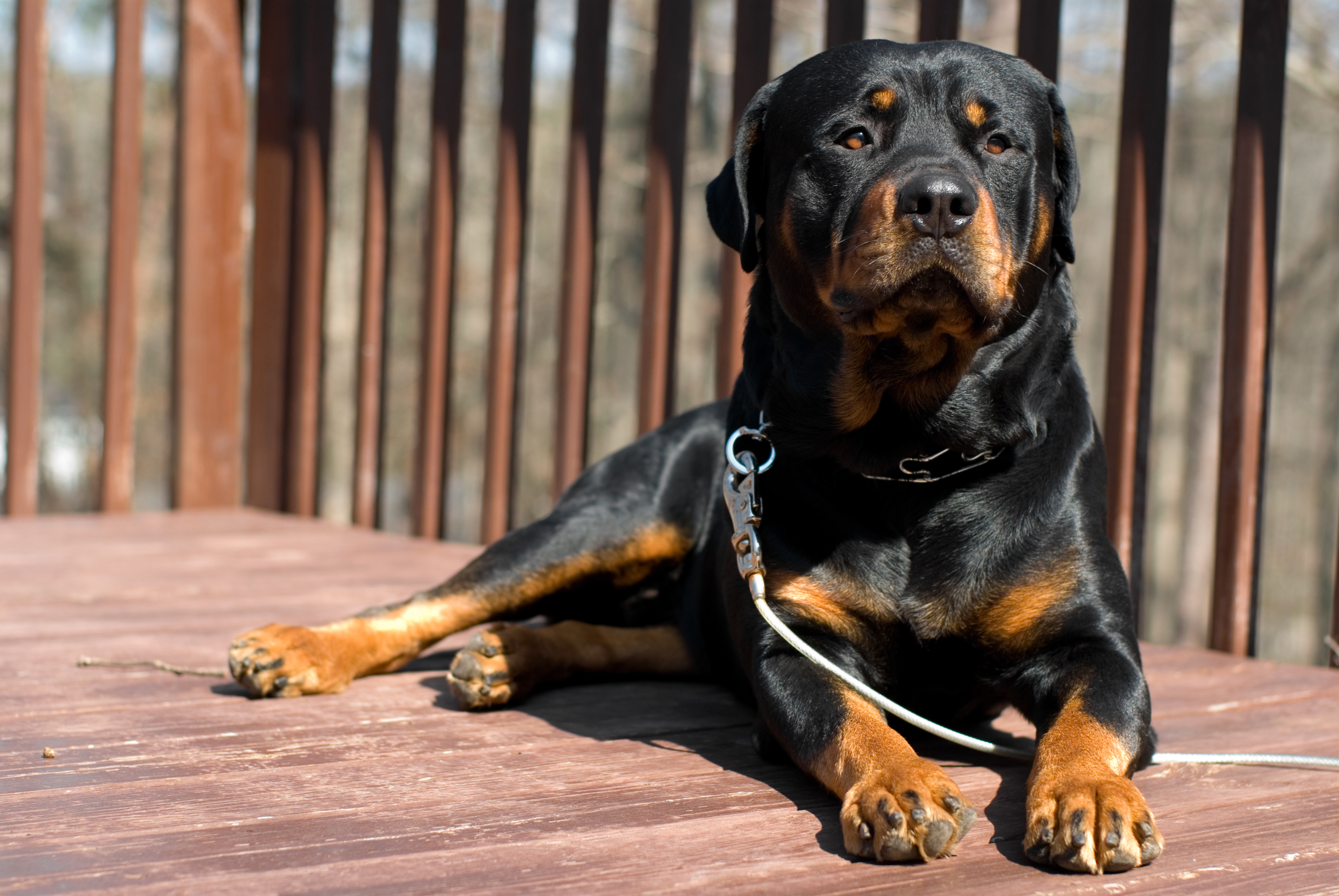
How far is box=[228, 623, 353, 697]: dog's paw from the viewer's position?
8.29ft

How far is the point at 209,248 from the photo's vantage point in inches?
200

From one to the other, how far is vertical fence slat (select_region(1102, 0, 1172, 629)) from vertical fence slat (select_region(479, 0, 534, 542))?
6.28 feet

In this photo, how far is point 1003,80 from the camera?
2303 mm

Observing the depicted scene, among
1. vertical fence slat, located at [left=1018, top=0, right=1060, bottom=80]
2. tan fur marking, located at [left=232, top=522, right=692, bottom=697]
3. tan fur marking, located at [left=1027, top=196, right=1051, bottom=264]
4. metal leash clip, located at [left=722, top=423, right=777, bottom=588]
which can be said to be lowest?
tan fur marking, located at [left=232, top=522, right=692, bottom=697]

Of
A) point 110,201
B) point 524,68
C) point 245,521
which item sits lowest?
point 245,521

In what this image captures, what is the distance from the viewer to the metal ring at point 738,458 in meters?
2.28

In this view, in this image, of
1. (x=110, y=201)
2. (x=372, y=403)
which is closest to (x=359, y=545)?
(x=372, y=403)

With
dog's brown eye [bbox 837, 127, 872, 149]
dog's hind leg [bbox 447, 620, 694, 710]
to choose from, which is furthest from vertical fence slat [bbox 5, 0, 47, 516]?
dog's brown eye [bbox 837, 127, 872, 149]

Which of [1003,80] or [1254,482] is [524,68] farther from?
[1254,482]

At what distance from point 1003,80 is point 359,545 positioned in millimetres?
2978

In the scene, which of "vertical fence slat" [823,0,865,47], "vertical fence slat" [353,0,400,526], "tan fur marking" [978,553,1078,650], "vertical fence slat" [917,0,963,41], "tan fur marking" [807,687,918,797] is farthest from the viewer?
"vertical fence slat" [353,0,400,526]

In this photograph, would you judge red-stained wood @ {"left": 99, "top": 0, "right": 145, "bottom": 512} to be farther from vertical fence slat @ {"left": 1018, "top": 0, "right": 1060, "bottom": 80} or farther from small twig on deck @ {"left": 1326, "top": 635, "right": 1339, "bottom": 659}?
small twig on deck @ {"left": 1326, "top": 635, "right": 1339, "bottom": 659}

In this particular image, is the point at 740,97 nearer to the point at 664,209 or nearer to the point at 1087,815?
the point at 664,209

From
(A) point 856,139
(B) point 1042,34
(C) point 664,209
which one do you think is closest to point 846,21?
(B) point 1042,34
